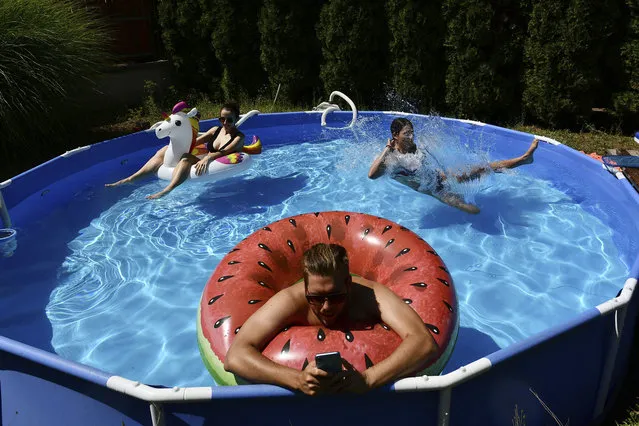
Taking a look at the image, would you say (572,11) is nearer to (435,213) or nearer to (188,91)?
(435,213)

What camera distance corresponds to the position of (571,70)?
25.1ft

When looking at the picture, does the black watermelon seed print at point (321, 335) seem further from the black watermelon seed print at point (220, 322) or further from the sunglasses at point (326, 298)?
the black watermelon seed print at point (220, 322)

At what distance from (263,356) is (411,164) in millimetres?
3632

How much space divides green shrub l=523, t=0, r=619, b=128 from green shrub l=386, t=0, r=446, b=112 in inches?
57.4

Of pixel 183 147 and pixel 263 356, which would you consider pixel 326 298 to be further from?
pixel 183 147

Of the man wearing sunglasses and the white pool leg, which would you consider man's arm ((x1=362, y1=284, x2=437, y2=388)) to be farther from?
the white pool leg

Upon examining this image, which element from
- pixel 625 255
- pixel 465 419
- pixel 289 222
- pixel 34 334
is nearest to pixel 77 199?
pixel 34 334

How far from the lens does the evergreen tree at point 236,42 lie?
10.1 meters

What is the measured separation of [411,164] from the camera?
560 cm

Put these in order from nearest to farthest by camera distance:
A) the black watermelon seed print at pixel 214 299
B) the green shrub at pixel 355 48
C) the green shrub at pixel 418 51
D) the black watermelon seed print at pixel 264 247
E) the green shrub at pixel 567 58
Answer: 1. the black watermelon seed print at pixel 214 299
2. the black watermelon seed print at pixel 264 247
3. the green shrub at pixel 567 58
4. the green shrub at pixel 418 51
5. the green shrub at pixel 355 48

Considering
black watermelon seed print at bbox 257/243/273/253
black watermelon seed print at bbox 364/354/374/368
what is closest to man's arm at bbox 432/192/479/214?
black watermelon seed print at bbox 257/243/273/253

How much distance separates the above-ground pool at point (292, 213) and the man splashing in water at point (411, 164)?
7.5 inches

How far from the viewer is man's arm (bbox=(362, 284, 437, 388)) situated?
89.0 inches

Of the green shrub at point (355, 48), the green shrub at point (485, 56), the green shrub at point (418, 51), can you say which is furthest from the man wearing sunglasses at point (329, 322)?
the green shrub at point (355, 48)
